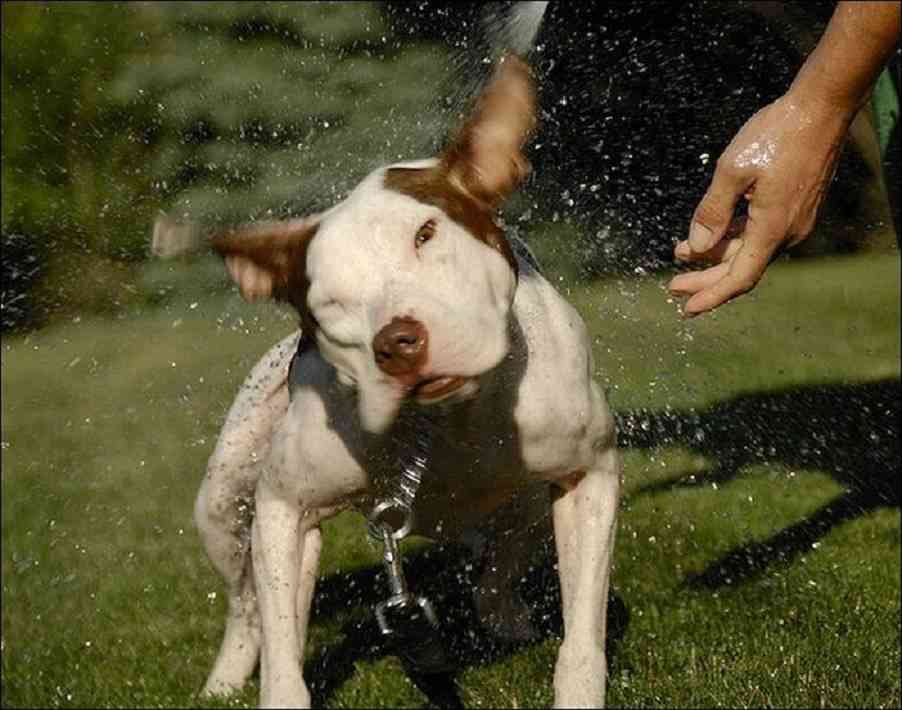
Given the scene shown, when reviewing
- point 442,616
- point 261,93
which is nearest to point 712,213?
point 442,616

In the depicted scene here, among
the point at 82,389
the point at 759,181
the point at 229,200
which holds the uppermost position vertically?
the point at 759,181

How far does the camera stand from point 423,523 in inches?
156

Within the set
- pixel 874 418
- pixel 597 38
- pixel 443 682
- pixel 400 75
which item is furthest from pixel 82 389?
pixel 443 682

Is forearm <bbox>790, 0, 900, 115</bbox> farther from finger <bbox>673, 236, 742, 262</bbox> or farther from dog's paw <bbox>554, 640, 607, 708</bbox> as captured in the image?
dog's paw <bbox>554, 640, 607, 708</bbox>

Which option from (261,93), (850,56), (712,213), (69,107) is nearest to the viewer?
(850,56)

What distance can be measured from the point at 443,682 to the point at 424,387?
4.76 feet

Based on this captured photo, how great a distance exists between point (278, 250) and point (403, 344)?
449mm

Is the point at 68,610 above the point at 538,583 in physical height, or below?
below

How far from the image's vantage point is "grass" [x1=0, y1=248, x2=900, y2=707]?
466cm

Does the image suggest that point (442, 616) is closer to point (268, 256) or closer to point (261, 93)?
point (268, 256)

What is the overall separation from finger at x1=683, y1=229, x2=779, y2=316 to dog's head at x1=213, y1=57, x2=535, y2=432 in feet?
1.14

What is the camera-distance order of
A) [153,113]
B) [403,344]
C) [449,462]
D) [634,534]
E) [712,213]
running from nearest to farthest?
[403,344] → [712,213] → [449,462] → [634,534] → [153,113]

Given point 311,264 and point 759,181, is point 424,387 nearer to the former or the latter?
point 311,264

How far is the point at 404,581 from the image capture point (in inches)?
146
